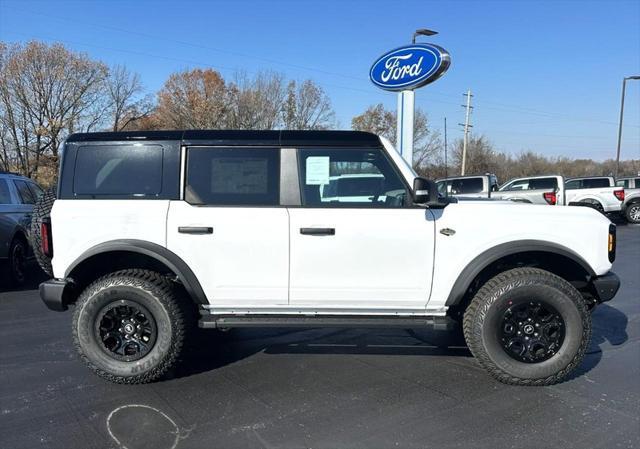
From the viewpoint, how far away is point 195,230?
3.78 metres

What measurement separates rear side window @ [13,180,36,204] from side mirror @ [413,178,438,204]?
24.9 feet

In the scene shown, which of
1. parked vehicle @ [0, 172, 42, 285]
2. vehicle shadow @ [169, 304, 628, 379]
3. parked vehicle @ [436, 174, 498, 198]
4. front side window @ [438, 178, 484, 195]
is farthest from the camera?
front side window @ [438, 178, 484, 195]

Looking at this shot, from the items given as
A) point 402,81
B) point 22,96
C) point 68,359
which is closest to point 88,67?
point 22,96

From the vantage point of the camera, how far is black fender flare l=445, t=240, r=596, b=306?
3.75m

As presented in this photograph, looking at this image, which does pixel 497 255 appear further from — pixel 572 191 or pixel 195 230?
pixel 572 191

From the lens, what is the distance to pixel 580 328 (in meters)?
3.73

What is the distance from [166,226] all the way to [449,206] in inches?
89.0

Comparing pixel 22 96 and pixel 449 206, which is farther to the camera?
pixel 22 96

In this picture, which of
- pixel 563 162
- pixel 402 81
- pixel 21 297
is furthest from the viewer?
pixel 563 162

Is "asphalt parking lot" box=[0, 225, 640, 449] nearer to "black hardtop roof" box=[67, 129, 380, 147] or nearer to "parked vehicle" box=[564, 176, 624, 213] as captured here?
"black hardtop roof" box=[67, 129, 380, 147]

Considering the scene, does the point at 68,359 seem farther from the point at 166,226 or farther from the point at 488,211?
the point at 488,211

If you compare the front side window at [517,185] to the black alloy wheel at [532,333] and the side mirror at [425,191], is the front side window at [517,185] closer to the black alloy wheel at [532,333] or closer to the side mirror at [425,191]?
the black alloy wheel at [532,333]

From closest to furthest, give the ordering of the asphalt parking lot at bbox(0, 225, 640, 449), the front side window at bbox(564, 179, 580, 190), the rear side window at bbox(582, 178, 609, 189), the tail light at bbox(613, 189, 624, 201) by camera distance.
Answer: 1. the asphalt parking lot at bbox(0, 225, 640, 449)
2. the tail light at bbox(613, 189, 624, 201)
3. the rear side window at bbox(582, 178, 609, 189)
4. the front side window at bbox(564, 179, 580, 190)

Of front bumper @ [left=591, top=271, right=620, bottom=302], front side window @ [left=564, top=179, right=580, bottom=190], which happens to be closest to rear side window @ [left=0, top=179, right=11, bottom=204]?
front bumper @ [left=591, top=271, right=620, bottom=302]
